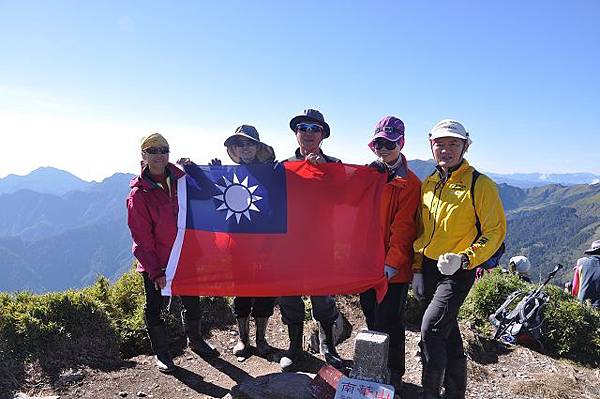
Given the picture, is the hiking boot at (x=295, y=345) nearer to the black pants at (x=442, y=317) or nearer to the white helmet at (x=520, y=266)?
the black pants at (x=442, y=317)

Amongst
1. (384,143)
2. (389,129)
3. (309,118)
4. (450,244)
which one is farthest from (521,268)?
(309,118)

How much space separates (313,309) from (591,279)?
9347 mm

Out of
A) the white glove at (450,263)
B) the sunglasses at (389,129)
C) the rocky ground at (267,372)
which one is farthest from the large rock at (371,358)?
the sunglasses at (389,129)

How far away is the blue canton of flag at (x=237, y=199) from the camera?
6793mm

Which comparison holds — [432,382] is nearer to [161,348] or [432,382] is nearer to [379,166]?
[379,166]

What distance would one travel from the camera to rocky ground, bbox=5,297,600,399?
685 cm

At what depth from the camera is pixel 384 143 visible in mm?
5953

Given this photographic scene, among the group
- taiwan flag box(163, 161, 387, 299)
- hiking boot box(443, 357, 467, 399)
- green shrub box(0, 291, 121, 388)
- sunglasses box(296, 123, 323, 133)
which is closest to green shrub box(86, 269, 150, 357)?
green shrub box(0, 291, 121, 388)

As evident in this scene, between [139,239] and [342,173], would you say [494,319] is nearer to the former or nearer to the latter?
[342,173]

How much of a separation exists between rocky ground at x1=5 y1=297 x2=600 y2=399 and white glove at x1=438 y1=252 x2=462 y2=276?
2455mm

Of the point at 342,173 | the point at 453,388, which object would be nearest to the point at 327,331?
the point at 453,388

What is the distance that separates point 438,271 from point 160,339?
16.3 ft

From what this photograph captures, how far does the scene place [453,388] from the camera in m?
5.70

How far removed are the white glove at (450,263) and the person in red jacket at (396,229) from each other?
37.3 inches
